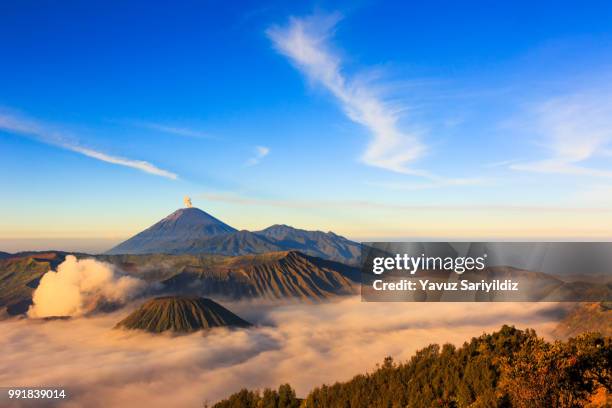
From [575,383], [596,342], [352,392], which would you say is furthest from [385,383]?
[575,383]

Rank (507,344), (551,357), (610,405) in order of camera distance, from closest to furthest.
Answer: (610,405), (551,357), (507,344)

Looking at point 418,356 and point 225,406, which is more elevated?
point 418,356

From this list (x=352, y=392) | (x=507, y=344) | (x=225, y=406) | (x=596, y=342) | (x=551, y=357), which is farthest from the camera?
(x=225, y=406)

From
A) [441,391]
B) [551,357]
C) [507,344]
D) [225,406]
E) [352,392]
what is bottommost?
[225,406]

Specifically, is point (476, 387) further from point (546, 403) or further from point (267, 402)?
point (267, 402)

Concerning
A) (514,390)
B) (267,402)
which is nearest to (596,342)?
(514,390)

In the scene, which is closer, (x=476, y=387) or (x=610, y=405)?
(x=610, y=405)
